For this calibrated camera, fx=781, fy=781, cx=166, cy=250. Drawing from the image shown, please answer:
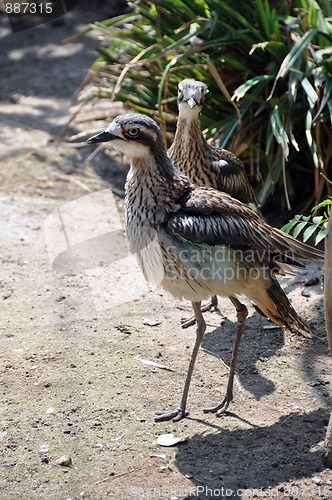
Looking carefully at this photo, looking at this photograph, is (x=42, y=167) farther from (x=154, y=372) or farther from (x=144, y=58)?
(x=154, y=372)

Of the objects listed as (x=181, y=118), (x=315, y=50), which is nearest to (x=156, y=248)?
(x=181, y=118)

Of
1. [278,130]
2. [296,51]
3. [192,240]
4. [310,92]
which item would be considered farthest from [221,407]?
[296,51]

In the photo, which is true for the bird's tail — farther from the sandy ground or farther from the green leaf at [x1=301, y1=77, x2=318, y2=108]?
the green leaf at [x1=301, y1=77, x2=318, y2=108]

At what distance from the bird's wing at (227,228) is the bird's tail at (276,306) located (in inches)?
7.2

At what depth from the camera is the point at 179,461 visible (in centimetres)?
379

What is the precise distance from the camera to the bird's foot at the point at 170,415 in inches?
162

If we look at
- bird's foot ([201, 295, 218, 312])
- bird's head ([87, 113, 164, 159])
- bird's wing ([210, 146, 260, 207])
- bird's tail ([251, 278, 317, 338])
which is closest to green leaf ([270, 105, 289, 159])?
bird's wing ([210, 146, 260, 207])

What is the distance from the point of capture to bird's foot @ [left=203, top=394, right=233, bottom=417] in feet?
13.8

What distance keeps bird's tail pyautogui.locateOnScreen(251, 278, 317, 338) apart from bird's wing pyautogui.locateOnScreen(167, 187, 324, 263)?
18cm

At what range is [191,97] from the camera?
17.1 ft

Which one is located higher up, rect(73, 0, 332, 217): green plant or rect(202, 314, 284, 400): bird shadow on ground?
rect(73, 0, 332, 217): green plant

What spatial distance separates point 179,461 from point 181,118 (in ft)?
8.04

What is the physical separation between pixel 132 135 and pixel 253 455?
1761 millimetres

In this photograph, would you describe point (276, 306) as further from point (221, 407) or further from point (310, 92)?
point (310, 92)
